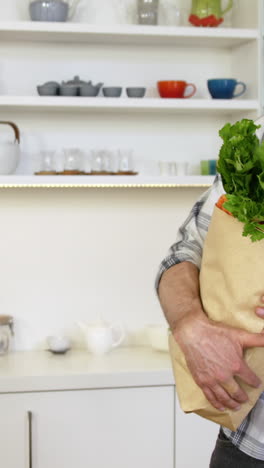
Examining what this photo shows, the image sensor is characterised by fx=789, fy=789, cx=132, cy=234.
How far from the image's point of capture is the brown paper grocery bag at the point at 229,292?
44.4 inches

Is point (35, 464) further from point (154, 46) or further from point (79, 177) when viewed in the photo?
point (154, 46)

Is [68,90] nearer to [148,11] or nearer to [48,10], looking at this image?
[48,10]

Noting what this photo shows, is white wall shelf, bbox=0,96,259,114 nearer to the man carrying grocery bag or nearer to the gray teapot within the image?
the gray teapot

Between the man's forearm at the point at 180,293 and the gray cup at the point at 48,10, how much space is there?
1716 millimetres

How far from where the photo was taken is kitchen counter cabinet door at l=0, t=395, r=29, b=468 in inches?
107

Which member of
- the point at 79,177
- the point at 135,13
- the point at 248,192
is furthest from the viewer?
the point at 135,13

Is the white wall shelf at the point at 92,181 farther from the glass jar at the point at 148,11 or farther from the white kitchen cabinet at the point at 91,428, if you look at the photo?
the white kitchen cabinet at the point at 91,428

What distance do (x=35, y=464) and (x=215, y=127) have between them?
1.52m

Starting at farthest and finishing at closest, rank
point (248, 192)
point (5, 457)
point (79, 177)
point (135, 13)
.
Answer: point (135, 13) < point (79, 177) < point (5, 457) < point (248, 192)

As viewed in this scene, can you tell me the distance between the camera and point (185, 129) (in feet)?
10.7

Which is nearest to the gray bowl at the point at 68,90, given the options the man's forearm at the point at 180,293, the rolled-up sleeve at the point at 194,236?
the rolled-up sleeve at the point at 194,236

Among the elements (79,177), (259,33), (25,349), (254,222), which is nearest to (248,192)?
(254,222)

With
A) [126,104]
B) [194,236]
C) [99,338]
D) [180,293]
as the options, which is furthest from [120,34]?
[180,293]

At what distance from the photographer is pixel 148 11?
9.84ft
